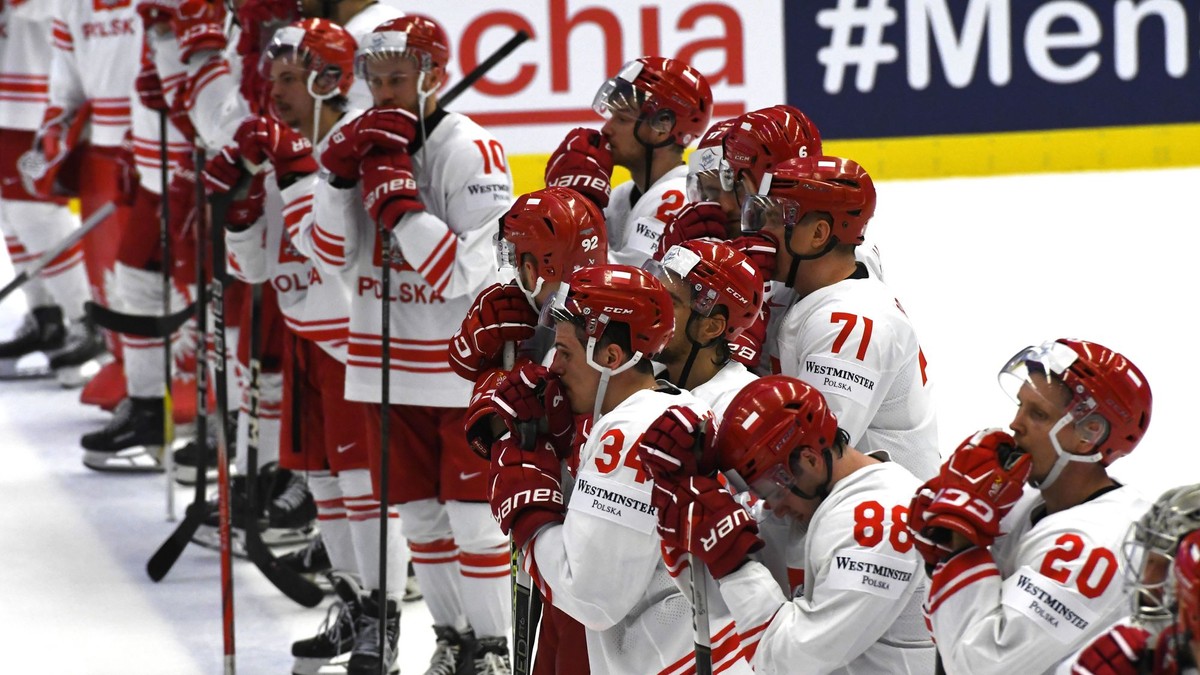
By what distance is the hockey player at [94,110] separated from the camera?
21.0 feet

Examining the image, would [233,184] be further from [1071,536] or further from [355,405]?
[1071,536]

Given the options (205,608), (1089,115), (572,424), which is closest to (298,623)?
(205,608)

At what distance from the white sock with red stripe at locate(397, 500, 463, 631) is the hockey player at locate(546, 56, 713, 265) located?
2.54ft

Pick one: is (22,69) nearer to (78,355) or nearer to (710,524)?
(78,355)

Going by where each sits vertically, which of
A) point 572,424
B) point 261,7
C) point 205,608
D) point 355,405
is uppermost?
point 261,7

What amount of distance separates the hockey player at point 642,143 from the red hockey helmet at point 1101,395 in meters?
1.56

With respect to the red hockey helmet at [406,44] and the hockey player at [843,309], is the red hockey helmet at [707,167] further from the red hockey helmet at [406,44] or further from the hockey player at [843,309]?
the red hockey helmet at [406,44]

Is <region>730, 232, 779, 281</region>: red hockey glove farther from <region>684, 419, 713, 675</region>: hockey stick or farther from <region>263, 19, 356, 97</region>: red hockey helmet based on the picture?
<region>263, 19, 356, 97</region>: red hockey helmet

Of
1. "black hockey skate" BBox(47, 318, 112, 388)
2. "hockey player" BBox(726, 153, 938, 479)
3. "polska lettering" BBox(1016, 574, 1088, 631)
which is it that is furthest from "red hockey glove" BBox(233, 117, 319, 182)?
"black hockey skate" BBox(47, 318, 112, 388)

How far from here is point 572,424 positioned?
9.50 ft

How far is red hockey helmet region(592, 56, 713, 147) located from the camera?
3.86m

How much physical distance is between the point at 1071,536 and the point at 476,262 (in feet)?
6.53

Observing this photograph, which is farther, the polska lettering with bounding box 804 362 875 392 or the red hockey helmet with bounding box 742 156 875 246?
the red hockey helmet with bounding box 742 156 875 246

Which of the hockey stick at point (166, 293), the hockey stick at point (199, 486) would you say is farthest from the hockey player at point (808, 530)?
the hockey stick at point (166, 293)
